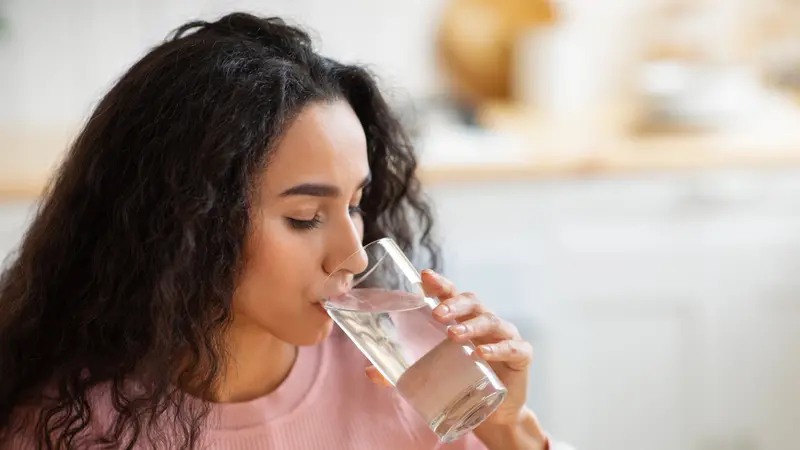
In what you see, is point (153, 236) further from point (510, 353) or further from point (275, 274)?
point (510, 353)

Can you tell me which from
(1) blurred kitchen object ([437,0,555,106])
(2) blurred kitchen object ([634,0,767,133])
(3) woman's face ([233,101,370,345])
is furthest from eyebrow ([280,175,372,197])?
(1) blurred kitchen object ([437,0,555,106])

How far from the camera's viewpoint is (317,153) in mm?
999

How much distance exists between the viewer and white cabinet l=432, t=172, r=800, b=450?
2143 mm

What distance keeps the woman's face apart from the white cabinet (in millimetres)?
1068

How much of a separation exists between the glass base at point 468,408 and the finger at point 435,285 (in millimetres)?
93

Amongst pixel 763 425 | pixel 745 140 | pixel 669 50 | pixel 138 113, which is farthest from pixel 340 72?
pixel 669 50

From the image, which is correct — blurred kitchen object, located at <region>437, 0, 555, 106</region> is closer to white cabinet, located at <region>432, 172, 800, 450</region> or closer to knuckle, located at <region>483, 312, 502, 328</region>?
white cabinet, located at <region>432, 172, 800, 450</region>

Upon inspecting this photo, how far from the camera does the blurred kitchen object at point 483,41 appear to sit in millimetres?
2572

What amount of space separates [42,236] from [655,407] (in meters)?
1.57

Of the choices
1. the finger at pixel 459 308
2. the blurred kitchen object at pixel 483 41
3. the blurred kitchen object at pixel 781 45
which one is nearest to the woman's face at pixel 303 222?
the finger at pixel 459 308

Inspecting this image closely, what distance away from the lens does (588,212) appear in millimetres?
2156

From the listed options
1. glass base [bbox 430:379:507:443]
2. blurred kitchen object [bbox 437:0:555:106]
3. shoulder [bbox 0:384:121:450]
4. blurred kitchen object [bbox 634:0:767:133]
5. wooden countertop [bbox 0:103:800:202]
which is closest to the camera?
glass base [bbox 430:379:507:443]

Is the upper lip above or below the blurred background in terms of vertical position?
above

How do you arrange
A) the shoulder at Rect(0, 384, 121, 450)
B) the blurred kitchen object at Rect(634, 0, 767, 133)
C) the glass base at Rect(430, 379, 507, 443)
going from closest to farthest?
the glass base at Rect(430, 379, 507, 443)
the shoulder at Rect(0, 384, 121, 450)
the blurred kitchen object at Rect(634, 0, 767, 133)
